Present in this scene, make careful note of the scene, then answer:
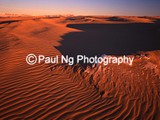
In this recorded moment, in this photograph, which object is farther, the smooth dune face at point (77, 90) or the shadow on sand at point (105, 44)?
the shadow on sand at point (105, 44)

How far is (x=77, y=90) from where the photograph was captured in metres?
4.73

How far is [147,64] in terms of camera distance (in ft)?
22.2

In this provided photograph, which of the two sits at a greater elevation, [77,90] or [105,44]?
[105,44]

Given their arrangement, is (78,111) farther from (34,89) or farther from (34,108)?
(34,89)

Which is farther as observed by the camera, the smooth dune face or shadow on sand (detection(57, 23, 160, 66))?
shadow on sand (detection(57, 23, 160, 66))

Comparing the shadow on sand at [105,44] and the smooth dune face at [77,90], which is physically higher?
the shadow on sand at [105,44]

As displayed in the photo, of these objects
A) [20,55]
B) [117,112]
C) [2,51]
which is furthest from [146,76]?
[2,51]

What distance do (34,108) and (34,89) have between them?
2.77 ft

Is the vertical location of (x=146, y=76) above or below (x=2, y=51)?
below

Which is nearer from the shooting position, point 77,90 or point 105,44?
point 77,90

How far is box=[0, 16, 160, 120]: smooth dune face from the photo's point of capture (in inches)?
150

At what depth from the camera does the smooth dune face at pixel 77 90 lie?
3807 mm

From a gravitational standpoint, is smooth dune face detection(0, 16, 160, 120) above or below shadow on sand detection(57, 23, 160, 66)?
below

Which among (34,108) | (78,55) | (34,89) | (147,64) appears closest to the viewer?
(34,108)
